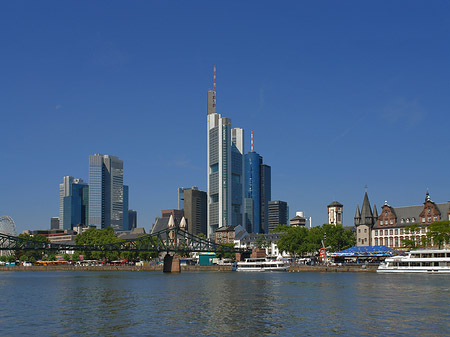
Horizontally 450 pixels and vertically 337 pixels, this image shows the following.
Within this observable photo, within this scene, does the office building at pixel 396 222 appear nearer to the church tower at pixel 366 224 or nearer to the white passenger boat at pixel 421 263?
the church tower at pixel 366 224

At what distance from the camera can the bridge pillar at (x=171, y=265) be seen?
160488 millimetres

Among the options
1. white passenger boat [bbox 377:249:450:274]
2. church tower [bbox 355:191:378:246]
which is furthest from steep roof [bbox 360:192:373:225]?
white passenger boat [bbox 377:249:450:274]

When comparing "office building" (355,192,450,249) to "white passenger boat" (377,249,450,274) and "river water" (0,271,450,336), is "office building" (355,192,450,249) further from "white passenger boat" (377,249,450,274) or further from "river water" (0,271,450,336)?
"river water" (0,271,450,336)

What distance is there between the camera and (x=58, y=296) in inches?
3017

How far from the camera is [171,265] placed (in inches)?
6373

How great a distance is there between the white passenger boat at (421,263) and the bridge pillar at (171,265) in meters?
55.6

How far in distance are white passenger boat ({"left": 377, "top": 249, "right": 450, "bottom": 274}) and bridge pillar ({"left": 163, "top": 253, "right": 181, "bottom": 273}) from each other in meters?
55.6

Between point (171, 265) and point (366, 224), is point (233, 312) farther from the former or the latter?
point (366, 224)

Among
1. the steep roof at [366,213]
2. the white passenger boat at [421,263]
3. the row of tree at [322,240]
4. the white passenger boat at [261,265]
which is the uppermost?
the steep roof at [366,213]

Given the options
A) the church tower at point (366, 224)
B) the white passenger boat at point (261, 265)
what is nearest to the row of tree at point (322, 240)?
the church tower at point (366, 224)

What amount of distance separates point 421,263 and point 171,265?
6697 centimetres

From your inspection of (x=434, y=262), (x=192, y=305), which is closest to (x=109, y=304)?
(x=192, y=305)

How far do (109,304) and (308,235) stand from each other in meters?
128

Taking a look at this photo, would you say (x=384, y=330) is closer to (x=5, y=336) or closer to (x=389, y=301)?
(x=389, y=301)
